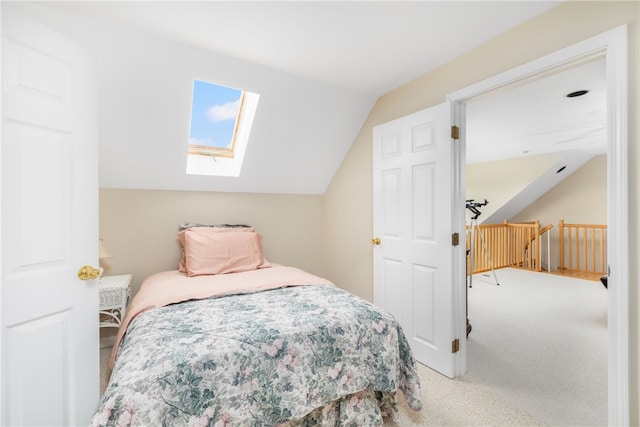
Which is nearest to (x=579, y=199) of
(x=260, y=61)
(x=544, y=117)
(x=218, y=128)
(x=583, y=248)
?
(x=583, y=248)

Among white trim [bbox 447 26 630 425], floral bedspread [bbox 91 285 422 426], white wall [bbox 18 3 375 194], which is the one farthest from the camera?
white wall [bbox 18 3 375 194]

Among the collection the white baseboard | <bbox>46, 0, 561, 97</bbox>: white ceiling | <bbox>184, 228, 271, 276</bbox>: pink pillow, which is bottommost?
the white baseboard

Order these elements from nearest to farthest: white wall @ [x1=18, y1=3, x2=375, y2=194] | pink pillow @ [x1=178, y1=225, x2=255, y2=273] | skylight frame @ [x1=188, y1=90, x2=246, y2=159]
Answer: white wall @ [x1=18, y1=3, x2=375, y2=194]
pink pillow @ [x1=178, y1=225, x2=255, y2=273]
skylight frame @ [x1=188, y1=90, x2=246, y2=159]

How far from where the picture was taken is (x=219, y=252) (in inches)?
103

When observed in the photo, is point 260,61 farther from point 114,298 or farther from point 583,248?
point 583,248

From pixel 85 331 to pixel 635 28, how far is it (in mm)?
2982

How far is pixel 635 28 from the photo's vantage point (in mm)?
1372

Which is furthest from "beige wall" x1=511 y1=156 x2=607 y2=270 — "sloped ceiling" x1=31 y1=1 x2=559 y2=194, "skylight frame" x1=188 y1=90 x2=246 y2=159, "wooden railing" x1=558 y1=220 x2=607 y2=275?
"skylight frame" x1=188 y1=90 x2=246 y2=159

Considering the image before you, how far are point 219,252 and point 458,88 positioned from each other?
7.69 ft

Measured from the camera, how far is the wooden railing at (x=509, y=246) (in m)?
5.51

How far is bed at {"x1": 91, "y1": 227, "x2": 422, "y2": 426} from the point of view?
115cm

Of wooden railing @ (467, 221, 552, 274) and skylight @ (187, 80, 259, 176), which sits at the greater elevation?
skylight @ (187, 80, 259, 176)

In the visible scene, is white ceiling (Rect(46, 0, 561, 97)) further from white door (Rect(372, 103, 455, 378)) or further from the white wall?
white door (Rect(372, 103, 455, 378))

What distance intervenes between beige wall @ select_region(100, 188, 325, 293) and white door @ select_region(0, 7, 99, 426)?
4.49ft
